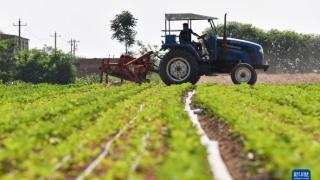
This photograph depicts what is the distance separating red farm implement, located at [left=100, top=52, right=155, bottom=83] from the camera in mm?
23203

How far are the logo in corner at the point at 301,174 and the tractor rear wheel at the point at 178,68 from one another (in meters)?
14.5

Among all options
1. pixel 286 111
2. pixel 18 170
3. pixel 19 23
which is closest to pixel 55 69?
pixel 19 23

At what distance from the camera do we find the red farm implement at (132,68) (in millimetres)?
23203

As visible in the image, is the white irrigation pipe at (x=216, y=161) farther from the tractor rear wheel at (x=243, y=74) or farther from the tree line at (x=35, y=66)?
the tree line at (x=35, y=66)

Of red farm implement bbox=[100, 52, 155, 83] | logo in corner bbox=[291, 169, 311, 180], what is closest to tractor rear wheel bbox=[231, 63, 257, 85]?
red farm implement bbox=[100, 52, 155, 83]

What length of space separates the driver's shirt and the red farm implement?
2066 mm

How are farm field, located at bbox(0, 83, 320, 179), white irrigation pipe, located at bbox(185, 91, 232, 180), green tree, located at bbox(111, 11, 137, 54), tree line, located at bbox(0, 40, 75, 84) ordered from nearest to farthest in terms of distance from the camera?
farm field, located at bbox(0, 83, 320, 179)
white irrigation pipe, located at bbox(185, 91, 232, 180)
green tree, located at bbox(111, 11, 137, 54)
tree line, located at bbox(0, 40, 75, 84)

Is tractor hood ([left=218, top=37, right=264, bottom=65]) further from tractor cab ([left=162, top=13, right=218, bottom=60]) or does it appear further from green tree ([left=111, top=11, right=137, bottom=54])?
green tree ([left=111, top=11, right=137, bottom=54])

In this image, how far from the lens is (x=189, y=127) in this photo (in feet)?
A: 31.3

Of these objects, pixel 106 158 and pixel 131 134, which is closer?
pixel 106 158

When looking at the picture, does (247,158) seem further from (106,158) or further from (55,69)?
(55,69)

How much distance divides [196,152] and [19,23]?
6783 centimetres

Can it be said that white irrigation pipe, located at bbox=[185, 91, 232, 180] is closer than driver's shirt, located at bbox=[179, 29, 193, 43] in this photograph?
Yes

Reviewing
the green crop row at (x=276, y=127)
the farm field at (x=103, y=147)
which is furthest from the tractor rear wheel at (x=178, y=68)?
the farm field at (x=103, y=147)
